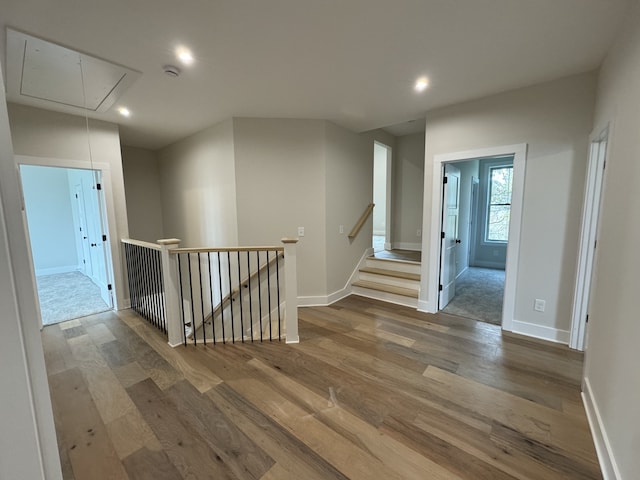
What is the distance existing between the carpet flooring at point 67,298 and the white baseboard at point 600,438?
17.0 ft

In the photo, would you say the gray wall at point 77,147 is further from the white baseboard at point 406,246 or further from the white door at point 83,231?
the white baseboard at point 406,246

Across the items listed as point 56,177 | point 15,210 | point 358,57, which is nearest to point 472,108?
point 358,57

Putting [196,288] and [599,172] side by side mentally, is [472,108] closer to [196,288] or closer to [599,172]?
[599,172]

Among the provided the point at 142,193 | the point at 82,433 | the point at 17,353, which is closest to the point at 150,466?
the point at 82,433

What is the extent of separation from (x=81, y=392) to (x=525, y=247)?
4.33 meters

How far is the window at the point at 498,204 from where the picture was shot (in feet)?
19.5

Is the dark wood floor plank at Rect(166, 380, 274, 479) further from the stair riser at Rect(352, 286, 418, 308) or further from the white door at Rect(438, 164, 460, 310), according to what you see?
the white door at Rect(438, 164, 460, 310)

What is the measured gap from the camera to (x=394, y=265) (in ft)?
14.1

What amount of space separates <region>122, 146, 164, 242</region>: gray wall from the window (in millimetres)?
7294

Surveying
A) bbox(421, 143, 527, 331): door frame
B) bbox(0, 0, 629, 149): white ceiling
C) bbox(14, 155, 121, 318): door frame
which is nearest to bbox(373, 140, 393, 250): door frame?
bbox(421, 143, 527, 331): door frame

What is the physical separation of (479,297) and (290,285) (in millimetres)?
3190

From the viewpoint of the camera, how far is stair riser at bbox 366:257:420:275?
408 centimetres

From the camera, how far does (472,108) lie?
3047 millimetres

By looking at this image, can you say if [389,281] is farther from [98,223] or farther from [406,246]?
[98,223]
